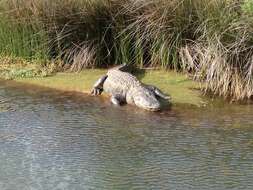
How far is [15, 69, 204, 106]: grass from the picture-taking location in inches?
293

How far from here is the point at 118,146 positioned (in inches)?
231

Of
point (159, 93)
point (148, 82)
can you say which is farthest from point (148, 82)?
point (159, 93)

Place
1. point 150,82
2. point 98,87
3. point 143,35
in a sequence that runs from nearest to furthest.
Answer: point 98,87 < point 150,82 < point 143,35

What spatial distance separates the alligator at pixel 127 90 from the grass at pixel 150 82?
17 cm

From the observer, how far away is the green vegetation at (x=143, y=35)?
7336mm

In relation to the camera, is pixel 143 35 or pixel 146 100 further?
pixel 143 35

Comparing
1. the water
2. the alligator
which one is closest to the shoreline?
the alligator

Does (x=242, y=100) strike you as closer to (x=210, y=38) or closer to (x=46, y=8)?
(x=210, y=38)

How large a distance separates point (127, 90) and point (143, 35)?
95 centimetres

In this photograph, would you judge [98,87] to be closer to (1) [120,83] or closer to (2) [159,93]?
(1) [120,83]

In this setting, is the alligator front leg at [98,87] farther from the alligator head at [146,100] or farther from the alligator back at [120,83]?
the alligator head at [146,100]

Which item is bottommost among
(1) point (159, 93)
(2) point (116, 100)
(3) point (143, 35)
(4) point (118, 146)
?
(4) point (118, 146)


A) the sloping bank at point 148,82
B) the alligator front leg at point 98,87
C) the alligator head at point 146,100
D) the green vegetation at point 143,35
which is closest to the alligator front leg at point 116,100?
the alligator head at point 146,100

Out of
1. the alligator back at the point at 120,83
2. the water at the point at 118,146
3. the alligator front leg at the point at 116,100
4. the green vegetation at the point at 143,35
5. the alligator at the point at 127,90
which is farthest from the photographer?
the alligator back at the point at 120,83
